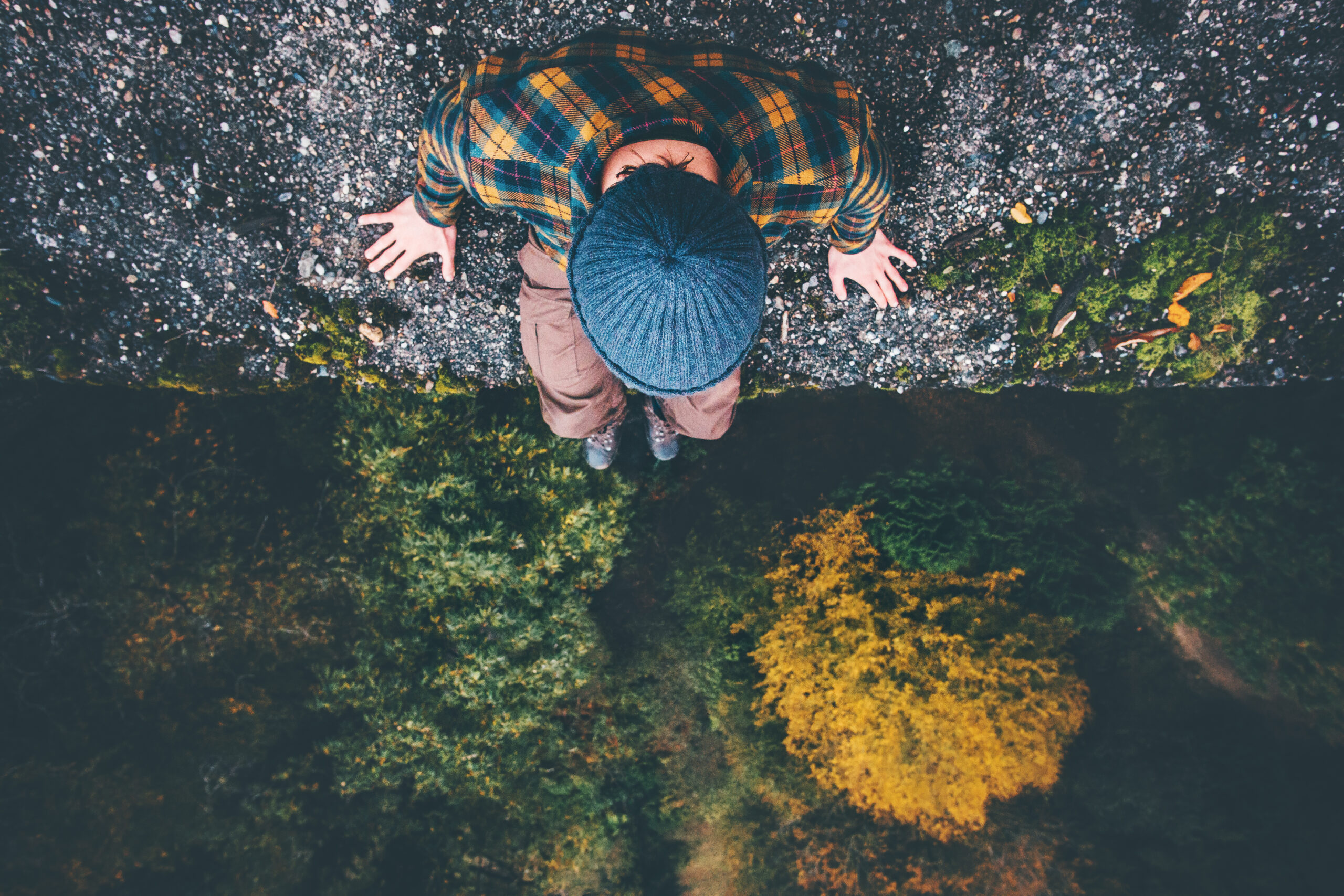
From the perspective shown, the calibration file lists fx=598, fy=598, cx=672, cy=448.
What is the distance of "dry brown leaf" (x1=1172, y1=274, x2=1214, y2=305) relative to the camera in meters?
4.43

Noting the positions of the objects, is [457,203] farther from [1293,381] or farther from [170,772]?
[1293,381]

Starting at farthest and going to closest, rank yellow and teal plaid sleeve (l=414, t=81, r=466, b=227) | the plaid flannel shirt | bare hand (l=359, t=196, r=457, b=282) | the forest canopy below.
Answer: the forest canopy below
bare hand (l=359, t=196, r=457, b=282)
yellow and teal plaid sleeve (l=414, t=81, r=466, b=227)
the plaid flannel shirt

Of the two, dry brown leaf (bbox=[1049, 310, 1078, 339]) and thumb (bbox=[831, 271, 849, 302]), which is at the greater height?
thumb (bbox=[831, 271, 849, 302])

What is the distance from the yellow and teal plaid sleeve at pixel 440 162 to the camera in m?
2.66

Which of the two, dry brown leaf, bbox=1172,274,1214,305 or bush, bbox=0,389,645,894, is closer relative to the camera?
bush, bbox=0,389,645,894

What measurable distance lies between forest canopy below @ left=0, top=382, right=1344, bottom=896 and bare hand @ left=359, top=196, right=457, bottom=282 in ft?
3.23

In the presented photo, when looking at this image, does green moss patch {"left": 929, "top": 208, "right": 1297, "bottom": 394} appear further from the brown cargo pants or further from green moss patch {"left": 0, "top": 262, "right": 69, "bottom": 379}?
green moss patch {"left": 0, "top": 262, "right": 69, "bottom": 379}

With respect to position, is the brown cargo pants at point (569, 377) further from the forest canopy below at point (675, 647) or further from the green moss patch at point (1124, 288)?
the green moss patch at point (1124, 288)

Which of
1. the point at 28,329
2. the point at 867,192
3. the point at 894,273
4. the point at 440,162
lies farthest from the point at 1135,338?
the point at 28,329

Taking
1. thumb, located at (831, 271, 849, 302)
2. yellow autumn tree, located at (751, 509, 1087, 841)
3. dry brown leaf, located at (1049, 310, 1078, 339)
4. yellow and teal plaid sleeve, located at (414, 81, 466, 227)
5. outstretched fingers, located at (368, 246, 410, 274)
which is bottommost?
yellow autumn tree, located at (751, 509, 1087, 841)

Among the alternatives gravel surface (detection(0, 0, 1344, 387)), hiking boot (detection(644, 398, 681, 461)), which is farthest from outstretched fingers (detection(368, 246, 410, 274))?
hiking boot (detection(644, 398, 681, 461))

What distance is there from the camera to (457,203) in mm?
3445

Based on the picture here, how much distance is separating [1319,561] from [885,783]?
3597 millimetres

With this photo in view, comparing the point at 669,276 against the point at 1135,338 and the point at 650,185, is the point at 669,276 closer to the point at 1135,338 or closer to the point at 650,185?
the point at 650,185
